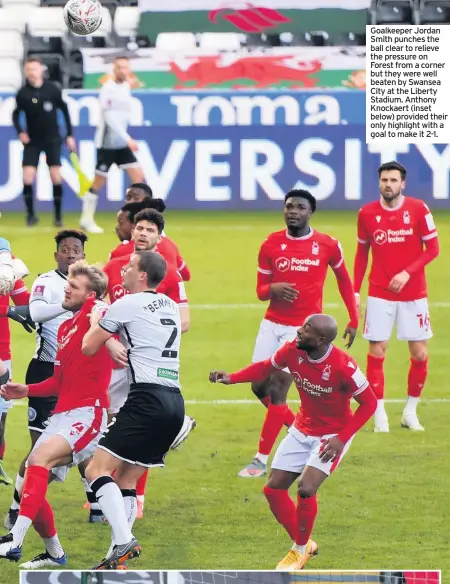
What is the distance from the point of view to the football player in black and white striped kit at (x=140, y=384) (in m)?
7.50

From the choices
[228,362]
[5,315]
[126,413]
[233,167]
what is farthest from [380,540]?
[233,167]

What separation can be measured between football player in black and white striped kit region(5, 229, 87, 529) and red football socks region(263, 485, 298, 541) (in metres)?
1.60

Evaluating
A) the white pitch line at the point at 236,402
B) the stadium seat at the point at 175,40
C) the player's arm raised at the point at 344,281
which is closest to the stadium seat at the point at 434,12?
the stadium seat at the point at 175,40

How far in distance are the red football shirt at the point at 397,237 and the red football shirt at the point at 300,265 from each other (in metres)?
1.27

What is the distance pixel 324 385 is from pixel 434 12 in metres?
18.9

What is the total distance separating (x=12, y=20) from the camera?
26062 mm

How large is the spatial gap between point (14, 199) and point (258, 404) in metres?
9.10

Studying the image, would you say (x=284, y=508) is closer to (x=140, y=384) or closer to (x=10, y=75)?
(x=140, y=384)

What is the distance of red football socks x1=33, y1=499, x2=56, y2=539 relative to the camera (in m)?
7.66

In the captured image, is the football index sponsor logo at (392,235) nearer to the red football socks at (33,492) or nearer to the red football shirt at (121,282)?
the red football shirt at (121,282)

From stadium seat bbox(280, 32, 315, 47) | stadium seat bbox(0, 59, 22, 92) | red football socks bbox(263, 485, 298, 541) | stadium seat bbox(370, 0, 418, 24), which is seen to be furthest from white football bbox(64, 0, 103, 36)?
stadium seat bbox(370, 0, 418, 24)

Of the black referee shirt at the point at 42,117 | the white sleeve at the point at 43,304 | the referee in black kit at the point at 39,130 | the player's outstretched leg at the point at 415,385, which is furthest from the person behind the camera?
the black referee shirt at the point at 42,117

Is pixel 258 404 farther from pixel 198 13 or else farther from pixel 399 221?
pixel 198 13

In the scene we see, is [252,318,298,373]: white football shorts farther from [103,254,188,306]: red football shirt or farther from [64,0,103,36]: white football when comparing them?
[64,0,103,36]: white football
